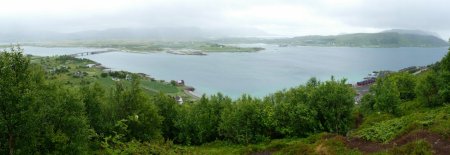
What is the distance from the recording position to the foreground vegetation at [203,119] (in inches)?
907

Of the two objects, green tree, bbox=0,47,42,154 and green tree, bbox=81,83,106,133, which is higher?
green tree, bbox=0,47,42,154

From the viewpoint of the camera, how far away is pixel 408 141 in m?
26.2

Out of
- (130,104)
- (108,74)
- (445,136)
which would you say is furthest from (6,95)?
(108,74)

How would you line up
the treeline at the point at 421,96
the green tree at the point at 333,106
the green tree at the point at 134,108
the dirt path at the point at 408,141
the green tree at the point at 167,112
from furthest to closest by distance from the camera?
the green tree at the point at 167,112 < the treeline at the point at 421,96 < the green tree at the point at 333,106 < the green tree at the point at 134,108 < the dirt path at the point at 408,141

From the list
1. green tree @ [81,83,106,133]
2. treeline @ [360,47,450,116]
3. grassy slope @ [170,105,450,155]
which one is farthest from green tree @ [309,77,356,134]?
green tree @ [81,83,106,133]

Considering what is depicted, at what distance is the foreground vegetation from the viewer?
23047 mm

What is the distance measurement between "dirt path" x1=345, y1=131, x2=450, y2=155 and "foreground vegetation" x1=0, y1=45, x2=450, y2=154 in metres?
0.21

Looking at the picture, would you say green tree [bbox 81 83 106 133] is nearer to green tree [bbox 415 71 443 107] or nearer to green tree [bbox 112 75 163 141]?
green tree [bbox 112 75 163 141]

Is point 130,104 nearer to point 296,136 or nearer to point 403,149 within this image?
point 296,136

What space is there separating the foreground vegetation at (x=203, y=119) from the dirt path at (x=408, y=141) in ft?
0.69

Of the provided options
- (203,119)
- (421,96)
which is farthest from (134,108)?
(421,96)

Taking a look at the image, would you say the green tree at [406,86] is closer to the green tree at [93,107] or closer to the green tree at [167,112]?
the green tree at [167,112]

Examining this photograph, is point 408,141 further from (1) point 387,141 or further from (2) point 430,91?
(2) point 430,91

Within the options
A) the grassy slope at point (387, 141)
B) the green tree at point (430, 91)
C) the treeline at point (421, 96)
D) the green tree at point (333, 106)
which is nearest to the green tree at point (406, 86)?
the treeline at point (421, 96)
